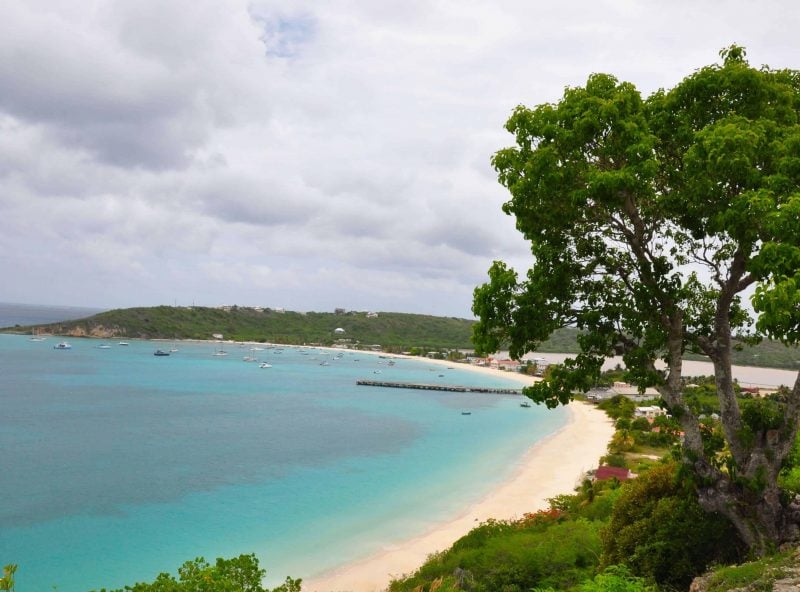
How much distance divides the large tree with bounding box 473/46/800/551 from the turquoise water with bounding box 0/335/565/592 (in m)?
23.6

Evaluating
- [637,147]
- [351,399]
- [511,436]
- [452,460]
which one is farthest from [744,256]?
[351,399]

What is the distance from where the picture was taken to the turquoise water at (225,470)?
1297 inches

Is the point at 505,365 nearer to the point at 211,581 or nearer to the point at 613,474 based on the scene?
the point at 613,474

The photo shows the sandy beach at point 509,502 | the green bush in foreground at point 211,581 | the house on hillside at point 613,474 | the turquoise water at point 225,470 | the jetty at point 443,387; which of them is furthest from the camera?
the jetty at point 443,387

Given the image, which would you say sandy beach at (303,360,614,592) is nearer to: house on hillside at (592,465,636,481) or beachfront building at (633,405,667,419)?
house on hillside at (592,465,636,481)

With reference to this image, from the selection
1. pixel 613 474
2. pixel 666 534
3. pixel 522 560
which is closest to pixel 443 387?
pixel 613 474

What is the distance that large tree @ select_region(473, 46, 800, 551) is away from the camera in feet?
34.8

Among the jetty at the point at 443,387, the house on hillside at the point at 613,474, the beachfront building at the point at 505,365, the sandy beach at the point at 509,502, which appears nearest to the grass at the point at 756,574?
the sandy beach at the point at 509,502

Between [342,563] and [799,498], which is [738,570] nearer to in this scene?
[799,498]

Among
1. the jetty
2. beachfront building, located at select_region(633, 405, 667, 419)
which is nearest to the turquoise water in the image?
the jetty

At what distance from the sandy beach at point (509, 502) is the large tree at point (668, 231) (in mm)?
19493

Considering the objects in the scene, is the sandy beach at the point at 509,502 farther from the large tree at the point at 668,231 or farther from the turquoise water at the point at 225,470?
the large tree at the point at 668,231

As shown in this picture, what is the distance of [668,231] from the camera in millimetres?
12820

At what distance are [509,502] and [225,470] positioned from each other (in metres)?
26.8
